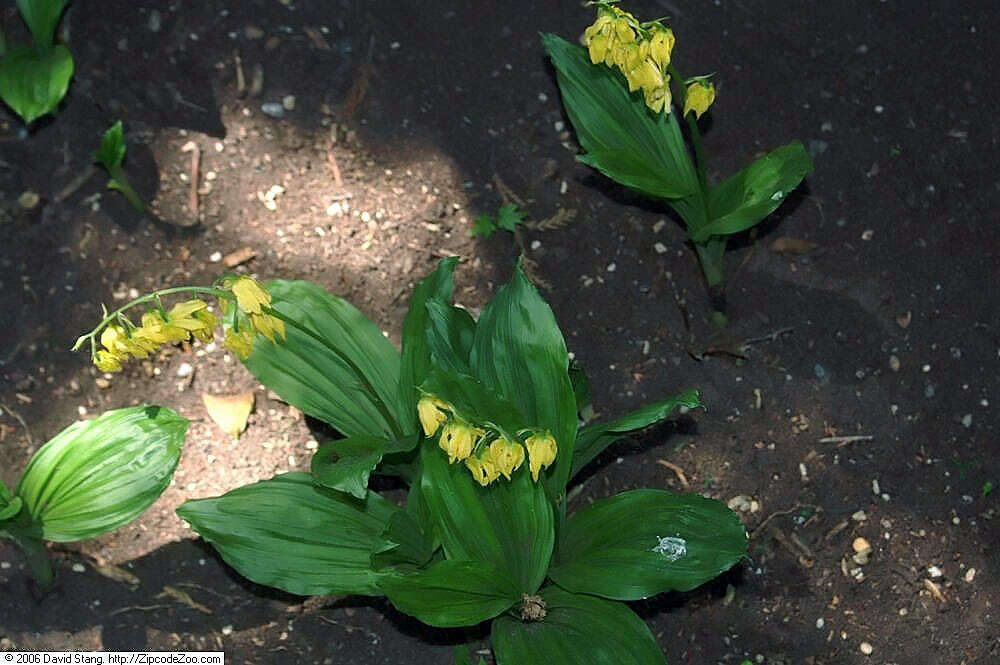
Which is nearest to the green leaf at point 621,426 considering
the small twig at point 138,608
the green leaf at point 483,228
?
the green leaf at point 483,228

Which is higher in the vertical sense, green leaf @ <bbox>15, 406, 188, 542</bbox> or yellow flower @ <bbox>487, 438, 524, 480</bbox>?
yellow flower @ <bbox>487, 438, 524, 480</bbox>

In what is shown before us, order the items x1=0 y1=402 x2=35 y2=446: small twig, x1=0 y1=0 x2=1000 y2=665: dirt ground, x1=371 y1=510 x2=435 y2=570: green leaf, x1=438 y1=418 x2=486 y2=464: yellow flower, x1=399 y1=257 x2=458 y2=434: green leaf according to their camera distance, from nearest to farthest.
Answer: x1=438 y1=418 x2=486 y2=464: yellow flower
x1=371 y1=510 x2=435 y2=570: green leaf
x1=399 y1=257 x2=458 y2=434: green leaf
x1=0 y1=0 x2=1000 y2=665: dirt ground
x1=0 y1=402 x2=35 y2=446: small twig

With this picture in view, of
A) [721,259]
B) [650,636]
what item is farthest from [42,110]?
[650,636]

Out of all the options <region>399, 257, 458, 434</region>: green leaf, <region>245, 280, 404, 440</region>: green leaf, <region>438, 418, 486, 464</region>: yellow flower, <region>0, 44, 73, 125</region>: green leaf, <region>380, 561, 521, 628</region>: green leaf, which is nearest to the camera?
<region>438, 418, 486, 464</region>: yellow flower

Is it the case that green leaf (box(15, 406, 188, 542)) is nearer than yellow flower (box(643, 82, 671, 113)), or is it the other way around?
yellow flower (box(643, 82, 671, 113))

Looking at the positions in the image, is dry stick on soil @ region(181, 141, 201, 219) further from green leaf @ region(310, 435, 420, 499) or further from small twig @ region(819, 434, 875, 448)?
small twig @ region(819, 434, 875, 448)

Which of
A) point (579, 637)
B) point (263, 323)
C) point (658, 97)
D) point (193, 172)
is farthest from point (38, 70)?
point (579, 637)

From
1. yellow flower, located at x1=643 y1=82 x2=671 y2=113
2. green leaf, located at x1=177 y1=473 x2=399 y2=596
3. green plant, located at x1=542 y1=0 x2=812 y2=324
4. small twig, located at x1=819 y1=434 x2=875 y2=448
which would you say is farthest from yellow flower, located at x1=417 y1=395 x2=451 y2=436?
small twig, located at x1=819 y1=434 x2=875 y2=448

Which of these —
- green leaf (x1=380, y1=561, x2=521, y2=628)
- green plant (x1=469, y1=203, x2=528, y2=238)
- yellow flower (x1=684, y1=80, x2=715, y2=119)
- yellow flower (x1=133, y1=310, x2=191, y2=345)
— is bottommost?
green leaf (x1=380, y1=561, x2=521, y2=628)
